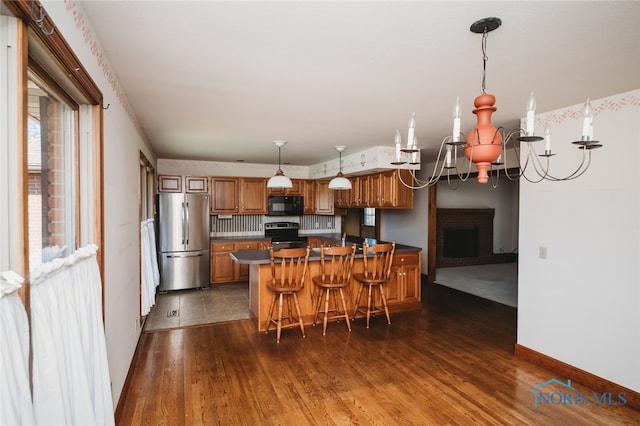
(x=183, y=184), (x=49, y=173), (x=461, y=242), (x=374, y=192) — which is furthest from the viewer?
(x=461, y=242)

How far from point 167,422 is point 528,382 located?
2.84 meters

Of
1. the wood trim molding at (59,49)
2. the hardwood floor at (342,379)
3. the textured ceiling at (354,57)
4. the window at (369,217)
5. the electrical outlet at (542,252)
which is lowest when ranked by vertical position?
the hardwood floor at (342,379)

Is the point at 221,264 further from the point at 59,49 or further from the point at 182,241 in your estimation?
the point at 59,49

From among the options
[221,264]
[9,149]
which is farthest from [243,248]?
[9,149]

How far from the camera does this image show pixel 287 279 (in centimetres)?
406

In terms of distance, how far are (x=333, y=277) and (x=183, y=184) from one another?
3.58 m

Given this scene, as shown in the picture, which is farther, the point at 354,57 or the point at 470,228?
the point at 470,228

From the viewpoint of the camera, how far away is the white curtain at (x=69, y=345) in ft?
3.56

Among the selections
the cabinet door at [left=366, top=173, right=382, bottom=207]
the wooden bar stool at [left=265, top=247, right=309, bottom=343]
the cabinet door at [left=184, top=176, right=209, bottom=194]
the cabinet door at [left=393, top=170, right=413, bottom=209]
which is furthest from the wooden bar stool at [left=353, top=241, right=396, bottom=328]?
the cabinet door at [left=184, top=176, right=209, bottom=194]

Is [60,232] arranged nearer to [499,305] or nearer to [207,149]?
[207,149]

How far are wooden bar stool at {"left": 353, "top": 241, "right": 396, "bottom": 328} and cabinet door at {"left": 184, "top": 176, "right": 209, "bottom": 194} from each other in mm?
3455

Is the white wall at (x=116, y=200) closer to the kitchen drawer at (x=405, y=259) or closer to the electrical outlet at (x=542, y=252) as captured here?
the kitchen drawer at (x=405, y=259)

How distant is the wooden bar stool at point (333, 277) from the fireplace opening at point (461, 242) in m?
4.42

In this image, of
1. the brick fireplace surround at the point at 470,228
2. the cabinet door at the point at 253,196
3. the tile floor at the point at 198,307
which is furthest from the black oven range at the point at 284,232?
the brick fireplace surround at the point at 470,228
